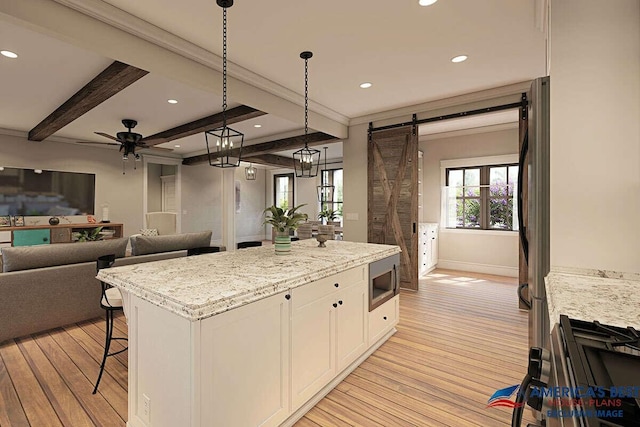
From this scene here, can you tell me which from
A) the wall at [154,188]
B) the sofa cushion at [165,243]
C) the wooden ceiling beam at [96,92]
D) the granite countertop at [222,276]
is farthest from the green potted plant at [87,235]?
the granite countertop at [222,276]

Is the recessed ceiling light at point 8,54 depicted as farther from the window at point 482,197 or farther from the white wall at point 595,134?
the window at point 482,197

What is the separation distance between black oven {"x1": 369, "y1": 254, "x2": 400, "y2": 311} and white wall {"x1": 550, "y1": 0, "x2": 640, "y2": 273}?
4.45ft

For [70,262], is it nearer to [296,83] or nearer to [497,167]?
[296,83]

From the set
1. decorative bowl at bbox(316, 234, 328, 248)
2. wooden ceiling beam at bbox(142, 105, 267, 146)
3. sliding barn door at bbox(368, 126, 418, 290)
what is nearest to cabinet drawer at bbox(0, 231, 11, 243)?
wooden ceiling beam at bbox(142, 105, 267, 146)

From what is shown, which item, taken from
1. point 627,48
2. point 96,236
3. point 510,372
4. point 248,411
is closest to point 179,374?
point 248,411

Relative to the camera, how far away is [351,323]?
2.43m

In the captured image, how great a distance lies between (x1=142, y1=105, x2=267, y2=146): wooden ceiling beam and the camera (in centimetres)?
A: 420

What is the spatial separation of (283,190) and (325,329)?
913 centimetres

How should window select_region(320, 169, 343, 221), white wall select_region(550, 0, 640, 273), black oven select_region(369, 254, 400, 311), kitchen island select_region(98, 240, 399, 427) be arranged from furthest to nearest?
window select_region(320, 169, 343, 221), black oven select_region(369, 254, 400, 311), white wall select_region(550, 0, 640, 273), kitchen island select_region(98, 240, 399, 427)

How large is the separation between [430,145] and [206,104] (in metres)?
4.44

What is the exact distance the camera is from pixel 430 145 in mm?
6480

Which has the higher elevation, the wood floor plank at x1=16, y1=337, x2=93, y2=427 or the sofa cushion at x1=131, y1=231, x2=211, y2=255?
the sofa cushion at x1=131, y1=231, x2=211, y2=255

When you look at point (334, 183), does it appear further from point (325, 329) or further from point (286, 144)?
point (325, 329)

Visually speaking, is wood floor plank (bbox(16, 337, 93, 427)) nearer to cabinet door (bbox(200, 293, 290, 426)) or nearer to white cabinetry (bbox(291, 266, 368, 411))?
cabinet door (bbox(200, 293, 290, 426))
